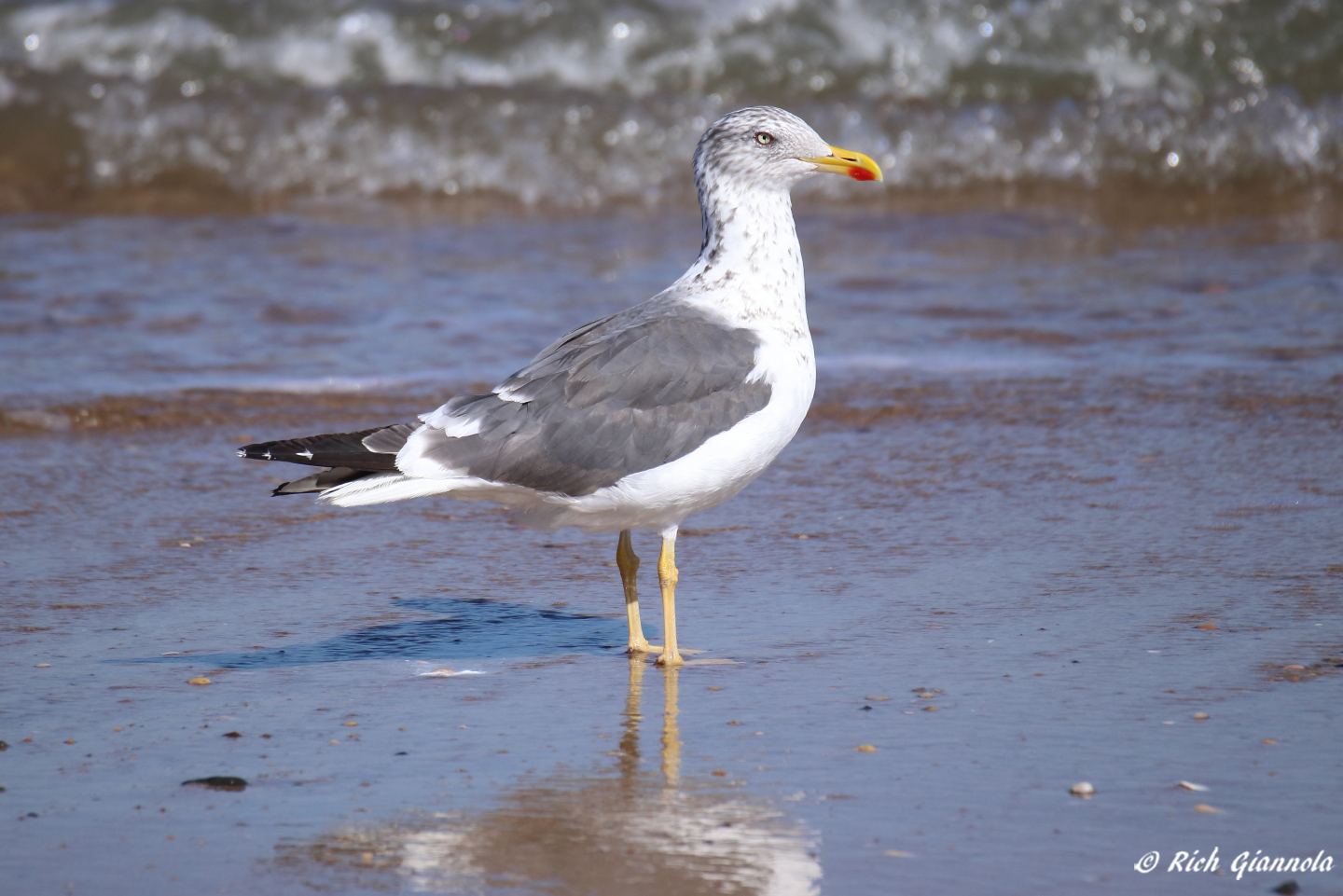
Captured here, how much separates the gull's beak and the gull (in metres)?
0.63

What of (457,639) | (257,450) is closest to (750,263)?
(457,639)

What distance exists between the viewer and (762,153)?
4727mm

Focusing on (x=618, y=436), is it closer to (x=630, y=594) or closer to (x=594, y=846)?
(x=630, y=594)

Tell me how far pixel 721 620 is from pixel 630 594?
0.92 ft

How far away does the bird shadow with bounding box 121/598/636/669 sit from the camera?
3998mm

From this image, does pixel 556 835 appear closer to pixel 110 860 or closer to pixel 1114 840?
pixel 110 860

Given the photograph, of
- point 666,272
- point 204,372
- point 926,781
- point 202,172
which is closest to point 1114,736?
point 926,781

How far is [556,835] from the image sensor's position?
298 centimetres

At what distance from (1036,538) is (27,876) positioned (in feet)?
10.5

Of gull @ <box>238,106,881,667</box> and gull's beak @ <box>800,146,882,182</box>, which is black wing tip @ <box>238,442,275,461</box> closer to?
gull @ <box>238,106,881,667</box>

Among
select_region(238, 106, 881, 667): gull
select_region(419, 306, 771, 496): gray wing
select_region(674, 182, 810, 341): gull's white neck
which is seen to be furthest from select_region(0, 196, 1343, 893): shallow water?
select_region(674, 182, 810, 341): gull's white neck

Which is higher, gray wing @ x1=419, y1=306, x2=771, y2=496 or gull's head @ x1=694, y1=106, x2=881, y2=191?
gull's head @ x1=694, y1=106, x2=881, y2=191

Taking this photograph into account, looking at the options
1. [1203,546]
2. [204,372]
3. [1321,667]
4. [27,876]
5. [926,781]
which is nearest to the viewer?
[27,876]

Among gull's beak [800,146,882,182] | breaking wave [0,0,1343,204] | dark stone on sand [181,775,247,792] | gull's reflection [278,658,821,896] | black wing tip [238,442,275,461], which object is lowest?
gull's reflection [278,658,821,896]
